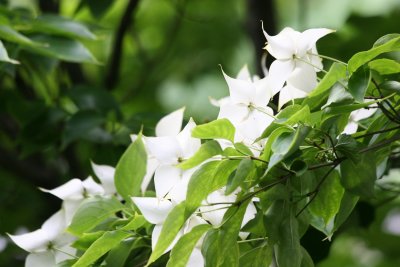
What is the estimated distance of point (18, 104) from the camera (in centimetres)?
117

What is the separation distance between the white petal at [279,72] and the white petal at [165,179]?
0.38 feet

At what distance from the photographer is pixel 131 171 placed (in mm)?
791

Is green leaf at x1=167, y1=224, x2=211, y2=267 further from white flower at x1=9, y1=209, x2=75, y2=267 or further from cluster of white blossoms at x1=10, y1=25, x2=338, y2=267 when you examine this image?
white flower at x1=9, y1=209, x2=75, y2=267

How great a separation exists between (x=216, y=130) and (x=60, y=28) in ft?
1.49

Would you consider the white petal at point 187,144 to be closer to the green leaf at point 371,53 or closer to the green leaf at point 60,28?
the green leaf at point 371,53

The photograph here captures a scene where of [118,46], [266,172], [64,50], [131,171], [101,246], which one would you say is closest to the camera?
[266,172]

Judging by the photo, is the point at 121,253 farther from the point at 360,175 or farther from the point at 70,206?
the point at 360,175

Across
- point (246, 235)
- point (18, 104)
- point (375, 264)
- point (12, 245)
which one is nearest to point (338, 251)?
point (375, 264)

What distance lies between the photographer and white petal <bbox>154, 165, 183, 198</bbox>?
69 centimetres

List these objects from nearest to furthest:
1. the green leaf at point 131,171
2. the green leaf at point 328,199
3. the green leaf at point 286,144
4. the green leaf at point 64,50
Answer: the green leaf at point 286,144, the green leaf at point 328,199, the green leaf at point 131,171, the green leaf at point 64,50

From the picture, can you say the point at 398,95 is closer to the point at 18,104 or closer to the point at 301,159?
the point at 301,159

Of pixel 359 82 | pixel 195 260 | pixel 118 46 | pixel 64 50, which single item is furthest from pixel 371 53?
pixel 118 46

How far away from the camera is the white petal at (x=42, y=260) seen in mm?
797

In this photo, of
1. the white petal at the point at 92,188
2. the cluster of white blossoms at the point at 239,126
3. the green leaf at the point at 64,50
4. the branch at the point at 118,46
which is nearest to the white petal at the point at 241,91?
the cluster of white blossoms at the point at 239,126
